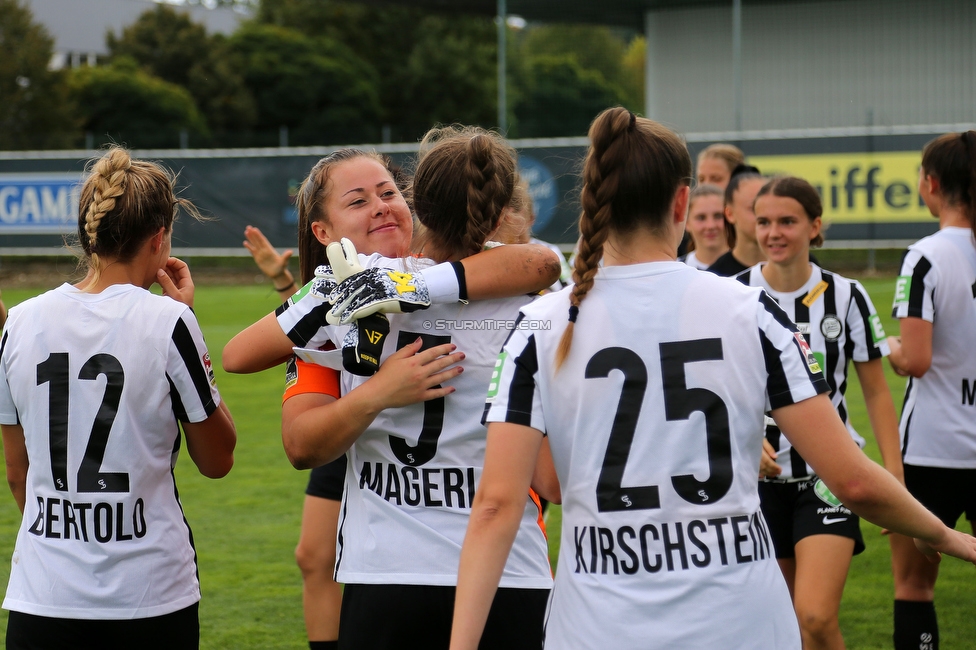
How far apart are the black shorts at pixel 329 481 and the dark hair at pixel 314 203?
126cm

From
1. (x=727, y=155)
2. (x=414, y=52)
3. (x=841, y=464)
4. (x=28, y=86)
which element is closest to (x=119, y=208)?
(x=841, y=464)

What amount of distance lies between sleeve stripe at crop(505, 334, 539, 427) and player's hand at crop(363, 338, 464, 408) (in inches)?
13.4

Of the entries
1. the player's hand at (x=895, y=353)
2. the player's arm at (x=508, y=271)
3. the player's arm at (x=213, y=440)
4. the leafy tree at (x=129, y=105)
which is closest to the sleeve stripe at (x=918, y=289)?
the player's hand at (x=895, y=353)

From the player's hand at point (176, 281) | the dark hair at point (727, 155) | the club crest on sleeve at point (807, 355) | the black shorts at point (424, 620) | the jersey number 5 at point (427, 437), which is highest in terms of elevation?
the dark hair at point (727, 155)

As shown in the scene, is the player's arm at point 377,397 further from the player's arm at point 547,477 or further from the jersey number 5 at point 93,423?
the jersey number 5 at point 93,423

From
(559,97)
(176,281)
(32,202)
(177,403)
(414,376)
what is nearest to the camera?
(414,376)

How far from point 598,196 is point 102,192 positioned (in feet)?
4.53

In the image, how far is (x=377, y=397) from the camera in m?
2.31

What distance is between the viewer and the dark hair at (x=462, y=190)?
7.99 feet

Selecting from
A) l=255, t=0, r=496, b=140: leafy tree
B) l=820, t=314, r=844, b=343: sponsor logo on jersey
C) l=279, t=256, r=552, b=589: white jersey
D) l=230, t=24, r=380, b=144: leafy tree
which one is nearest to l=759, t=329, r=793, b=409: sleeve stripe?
l=279, t=256, r=552, b=589: white jersey

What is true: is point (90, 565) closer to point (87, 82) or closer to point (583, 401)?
point (583, 401)

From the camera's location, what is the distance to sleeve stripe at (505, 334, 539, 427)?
202 cm

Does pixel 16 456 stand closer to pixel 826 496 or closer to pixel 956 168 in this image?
pixel 826 496

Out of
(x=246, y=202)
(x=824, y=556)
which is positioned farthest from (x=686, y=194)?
(x=246, y=202)
